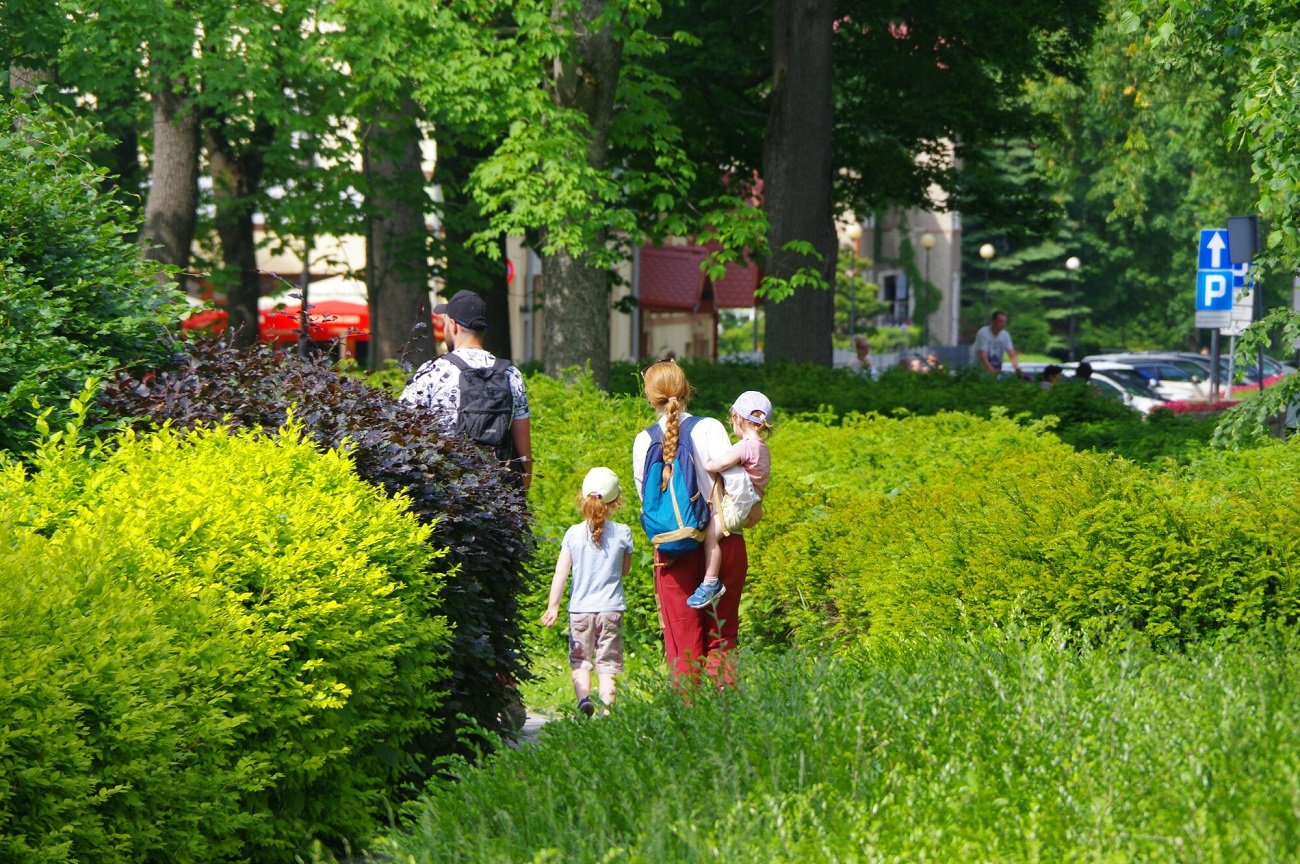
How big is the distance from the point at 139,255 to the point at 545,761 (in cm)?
419

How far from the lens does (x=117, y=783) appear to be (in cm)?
494

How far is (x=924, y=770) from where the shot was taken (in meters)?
4.55

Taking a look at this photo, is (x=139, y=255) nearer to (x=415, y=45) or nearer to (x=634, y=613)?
(x=634, y=613)

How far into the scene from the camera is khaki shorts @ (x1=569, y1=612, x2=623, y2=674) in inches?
350

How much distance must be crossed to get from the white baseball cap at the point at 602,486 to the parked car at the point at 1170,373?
3346cm

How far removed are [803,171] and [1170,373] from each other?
81.6 ft

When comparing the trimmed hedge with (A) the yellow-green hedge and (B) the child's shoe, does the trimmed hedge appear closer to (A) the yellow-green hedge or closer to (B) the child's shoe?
(B) the child's shoe

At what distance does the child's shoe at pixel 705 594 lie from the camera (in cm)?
805

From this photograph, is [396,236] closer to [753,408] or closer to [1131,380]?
[753,408]

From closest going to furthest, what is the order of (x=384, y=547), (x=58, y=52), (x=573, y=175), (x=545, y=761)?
(x=545, y=761) < (x=384, y=547) < (x=573, y=175) < (x=58, y=52)

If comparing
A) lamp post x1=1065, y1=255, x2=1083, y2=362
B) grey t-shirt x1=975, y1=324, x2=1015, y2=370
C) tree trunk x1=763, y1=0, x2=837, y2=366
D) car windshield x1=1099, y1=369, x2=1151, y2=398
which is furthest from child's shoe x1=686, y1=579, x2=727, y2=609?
lamp post x1=1065, y1=255, x2=1083, y2=362

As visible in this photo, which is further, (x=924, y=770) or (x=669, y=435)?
(x=669, y=435)

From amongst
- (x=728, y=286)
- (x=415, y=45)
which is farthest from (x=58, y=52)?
(x=728, y=286)

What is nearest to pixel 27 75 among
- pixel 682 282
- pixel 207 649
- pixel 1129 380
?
pixel 207 649
